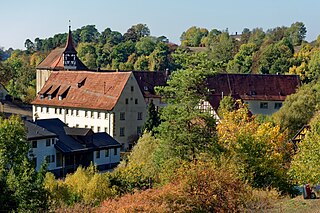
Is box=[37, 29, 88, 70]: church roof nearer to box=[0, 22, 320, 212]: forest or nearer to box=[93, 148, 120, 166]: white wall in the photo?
box=[0, 22, 320, 212]: forest

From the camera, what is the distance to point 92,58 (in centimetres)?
10612

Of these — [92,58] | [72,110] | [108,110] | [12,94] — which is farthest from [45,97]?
[92,58]

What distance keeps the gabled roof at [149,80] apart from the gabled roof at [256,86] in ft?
17.0

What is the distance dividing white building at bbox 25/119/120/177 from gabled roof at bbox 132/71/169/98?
57.0ft

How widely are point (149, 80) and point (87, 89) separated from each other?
1005cm

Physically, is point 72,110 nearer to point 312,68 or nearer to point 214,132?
point 214,132

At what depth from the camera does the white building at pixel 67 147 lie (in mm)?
38219

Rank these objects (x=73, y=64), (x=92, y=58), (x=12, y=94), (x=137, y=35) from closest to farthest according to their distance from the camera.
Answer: (x=73, y=64), (x=12, y=94), (x=92, y=58), (x=137, y=35)

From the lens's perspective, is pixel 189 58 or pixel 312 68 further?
pixel 312 68

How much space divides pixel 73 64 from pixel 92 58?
35.1 metres

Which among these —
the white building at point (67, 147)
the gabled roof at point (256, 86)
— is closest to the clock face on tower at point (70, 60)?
the gabled roof at point (256, 86)

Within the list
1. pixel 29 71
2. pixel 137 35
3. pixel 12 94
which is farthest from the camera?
pixel 137 35

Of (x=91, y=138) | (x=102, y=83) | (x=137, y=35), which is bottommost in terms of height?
(x=91, y=138)

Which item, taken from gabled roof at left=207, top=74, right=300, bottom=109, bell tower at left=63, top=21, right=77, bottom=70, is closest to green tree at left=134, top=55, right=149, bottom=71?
bell tower at left=63, top=21, right=77, bottom=70
